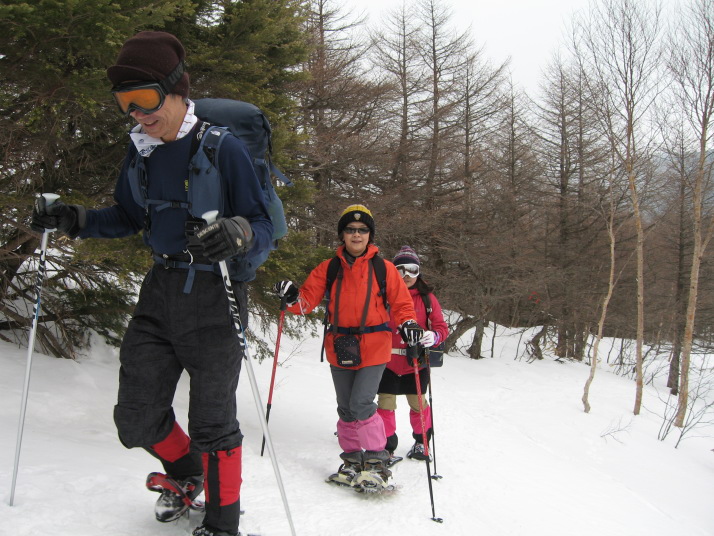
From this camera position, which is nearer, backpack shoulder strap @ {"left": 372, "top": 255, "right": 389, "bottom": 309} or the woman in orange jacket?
the woman in orange jacket

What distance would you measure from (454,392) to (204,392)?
1020cm

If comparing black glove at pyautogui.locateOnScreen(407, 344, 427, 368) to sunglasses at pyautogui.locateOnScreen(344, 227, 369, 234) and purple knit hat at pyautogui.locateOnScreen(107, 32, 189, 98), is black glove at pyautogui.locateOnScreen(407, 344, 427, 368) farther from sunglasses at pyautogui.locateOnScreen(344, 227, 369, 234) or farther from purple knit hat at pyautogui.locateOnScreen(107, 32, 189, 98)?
purple knit hat at pyautogui.locateOnScreen(107, 32, 189, 98)

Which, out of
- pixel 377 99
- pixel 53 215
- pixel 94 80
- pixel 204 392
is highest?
pixel 377 99

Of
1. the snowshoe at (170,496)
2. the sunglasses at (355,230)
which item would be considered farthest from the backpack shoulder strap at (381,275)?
the snowshoe at (170,496)

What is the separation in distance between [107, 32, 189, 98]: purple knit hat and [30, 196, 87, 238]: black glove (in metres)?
0.69

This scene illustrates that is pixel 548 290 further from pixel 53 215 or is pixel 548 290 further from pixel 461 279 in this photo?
pixel 53 215

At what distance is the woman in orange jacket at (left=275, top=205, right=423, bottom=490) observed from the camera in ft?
13.0

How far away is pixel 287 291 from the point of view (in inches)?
156

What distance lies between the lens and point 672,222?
2162cm

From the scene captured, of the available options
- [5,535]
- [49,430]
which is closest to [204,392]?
[5,535]

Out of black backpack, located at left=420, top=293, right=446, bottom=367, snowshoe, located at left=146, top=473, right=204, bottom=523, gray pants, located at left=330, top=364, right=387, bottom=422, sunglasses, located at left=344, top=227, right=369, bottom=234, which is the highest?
sunglasses, located at left=344, top=227, right=369, bottom=234

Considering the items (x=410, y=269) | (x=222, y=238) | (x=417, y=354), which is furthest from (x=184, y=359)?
(x=410, y=269)

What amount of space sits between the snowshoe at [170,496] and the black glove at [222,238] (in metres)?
1.21

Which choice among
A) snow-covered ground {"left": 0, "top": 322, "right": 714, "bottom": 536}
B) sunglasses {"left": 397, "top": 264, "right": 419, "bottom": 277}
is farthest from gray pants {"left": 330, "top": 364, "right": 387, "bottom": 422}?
sunglasses {"left": 397, "top": 264, "right": 419, "bottom": 277}
